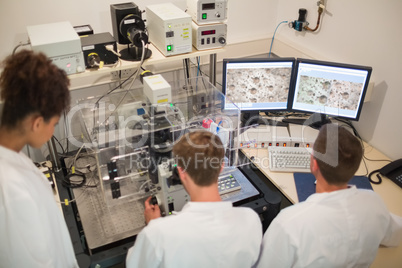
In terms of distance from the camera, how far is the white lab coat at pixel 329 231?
137cm

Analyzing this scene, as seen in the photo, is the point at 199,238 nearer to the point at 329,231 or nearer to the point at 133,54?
the point at 329,231

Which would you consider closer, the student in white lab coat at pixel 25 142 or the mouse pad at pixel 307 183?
the student in white lab coat at pixel 25 142

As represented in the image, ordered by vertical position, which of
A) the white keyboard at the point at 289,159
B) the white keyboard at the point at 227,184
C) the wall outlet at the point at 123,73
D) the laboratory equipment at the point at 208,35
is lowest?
the white keyboard at the point at 227,184

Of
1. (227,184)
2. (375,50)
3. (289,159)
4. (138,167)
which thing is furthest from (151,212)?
(375,50)

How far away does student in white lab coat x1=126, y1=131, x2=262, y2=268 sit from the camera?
4.17 feet

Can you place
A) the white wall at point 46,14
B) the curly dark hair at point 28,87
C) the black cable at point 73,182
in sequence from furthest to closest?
the white wall at point 46,14 < the black cable at point 73,182 < the curly dark hair at point 28,87

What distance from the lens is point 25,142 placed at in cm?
122

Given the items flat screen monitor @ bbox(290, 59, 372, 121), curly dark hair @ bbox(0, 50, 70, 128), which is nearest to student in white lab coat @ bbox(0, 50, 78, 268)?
curly dark hair @ bbox(0, 50, 70, 128)

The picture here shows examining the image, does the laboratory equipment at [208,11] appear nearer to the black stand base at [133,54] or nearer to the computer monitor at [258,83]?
the computer monitor at [258,83]

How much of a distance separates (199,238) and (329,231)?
1.71 ft

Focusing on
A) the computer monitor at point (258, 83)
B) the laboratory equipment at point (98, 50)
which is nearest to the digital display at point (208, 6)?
the computer monitor at point (258, 83)

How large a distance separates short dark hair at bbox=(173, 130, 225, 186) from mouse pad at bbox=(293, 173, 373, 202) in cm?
76

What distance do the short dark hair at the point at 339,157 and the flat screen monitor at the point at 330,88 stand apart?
0.79 meters

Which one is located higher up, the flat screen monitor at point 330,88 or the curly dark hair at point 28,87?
the curly dark hair at point 28,87
